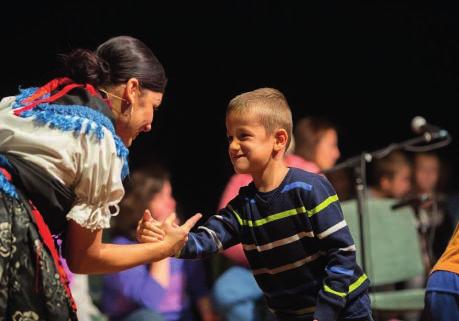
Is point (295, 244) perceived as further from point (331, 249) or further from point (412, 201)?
point (412, 201)

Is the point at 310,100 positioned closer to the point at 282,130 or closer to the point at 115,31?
the point at 115,31

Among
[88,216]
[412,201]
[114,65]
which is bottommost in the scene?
[412,201]

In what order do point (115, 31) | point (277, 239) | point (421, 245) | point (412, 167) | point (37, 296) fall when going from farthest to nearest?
point (412, 167)
point (421, 245)
point (115, 31)
point (277, 239)
point (37, 296)

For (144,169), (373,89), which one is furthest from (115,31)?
(373,89)

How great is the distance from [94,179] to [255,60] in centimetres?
321

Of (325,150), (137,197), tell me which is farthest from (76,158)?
(325,150)

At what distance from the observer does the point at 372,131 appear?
5.82m

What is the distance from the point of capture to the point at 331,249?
2402 millimetres

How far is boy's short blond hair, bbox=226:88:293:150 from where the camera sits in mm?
2520

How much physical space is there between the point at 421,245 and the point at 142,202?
1895 millimetres

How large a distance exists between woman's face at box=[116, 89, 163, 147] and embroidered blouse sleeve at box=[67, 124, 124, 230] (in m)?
0.25

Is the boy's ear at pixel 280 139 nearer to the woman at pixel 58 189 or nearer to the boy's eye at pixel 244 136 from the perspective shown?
the boy's eye at pixel 244 136

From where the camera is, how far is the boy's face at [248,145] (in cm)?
250

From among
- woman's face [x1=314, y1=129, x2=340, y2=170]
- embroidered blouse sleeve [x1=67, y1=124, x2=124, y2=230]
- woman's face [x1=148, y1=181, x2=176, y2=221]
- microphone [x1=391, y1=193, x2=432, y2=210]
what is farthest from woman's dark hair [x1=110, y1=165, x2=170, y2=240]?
embroidered blouse sleeve [x1=67, y1=124, x2=124, y2=230]
